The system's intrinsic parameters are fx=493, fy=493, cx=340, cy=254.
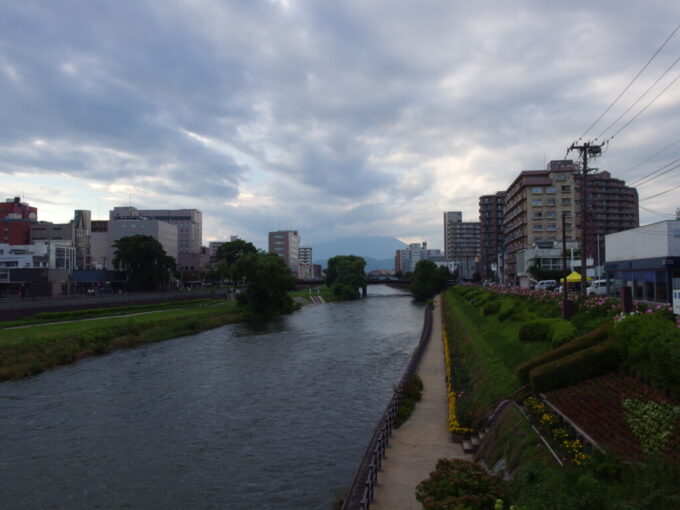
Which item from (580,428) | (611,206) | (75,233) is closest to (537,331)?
(580,428)

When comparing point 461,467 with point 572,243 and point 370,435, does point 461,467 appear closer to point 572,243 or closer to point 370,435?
point 370,435

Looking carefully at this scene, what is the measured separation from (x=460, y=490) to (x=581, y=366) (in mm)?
5899

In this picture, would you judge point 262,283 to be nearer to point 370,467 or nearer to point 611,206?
point 370,467

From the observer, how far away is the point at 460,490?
935 centimetres

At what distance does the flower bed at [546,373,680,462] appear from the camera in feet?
31.0

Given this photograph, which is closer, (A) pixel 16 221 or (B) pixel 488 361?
(B) pixel 488 361

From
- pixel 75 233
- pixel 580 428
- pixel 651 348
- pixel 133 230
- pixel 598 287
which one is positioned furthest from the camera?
pixel 133 230

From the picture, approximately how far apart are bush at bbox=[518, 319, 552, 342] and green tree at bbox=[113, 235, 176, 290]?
8915 cm

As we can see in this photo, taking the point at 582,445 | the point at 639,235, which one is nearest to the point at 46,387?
the point at 582,445

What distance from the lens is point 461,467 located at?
10289mm

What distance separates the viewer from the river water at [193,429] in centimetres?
1488

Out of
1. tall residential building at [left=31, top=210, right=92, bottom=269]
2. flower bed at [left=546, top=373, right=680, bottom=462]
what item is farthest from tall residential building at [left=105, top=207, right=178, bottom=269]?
flower bed at [left=546, top=373, right=680, bottom=462]

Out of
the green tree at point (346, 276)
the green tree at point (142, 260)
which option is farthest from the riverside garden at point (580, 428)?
the green tree at point (346, 276)

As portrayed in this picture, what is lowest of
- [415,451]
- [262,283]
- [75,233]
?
[415,451]
